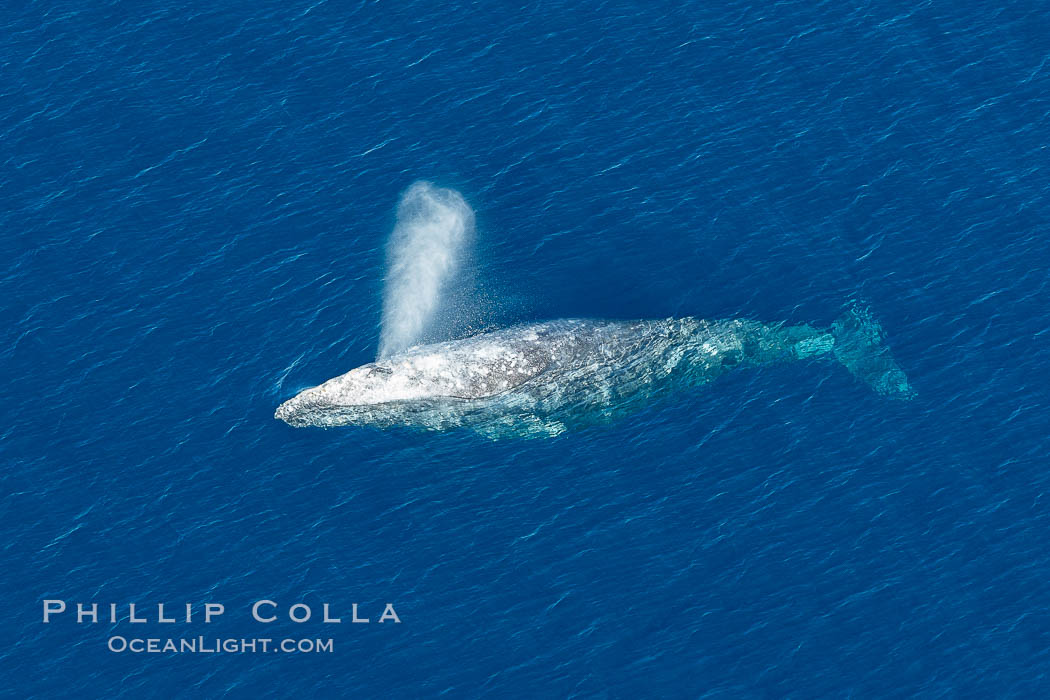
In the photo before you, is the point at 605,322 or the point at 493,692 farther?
Result: the point at 605,322

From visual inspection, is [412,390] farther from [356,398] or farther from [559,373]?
[559,373]

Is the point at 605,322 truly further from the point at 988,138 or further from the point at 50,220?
the point at 50,220

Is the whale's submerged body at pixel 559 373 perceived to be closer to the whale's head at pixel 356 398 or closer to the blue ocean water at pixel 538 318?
the whale's head at pixel 356 398

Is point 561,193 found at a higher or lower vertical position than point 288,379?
higher

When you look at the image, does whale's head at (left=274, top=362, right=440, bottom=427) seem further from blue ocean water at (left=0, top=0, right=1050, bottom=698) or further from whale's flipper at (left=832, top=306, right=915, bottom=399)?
whale's flipper at (left=832, top=306, right=915, bottom=399)

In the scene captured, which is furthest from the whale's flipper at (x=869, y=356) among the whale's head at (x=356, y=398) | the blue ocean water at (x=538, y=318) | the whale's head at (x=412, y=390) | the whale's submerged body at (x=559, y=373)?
the whale's head at (x=356, y=398)

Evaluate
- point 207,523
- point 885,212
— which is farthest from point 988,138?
point 207,523

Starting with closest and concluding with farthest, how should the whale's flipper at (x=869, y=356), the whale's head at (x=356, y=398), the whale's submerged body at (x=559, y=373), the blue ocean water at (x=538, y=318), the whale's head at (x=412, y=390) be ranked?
the blue ocean water at (x=538, y=318)
the whale's flipper at (x=869, y=356)
the whale's submerged body at (x=559, y=373)
the whale's head at (x=356, y=398)
the whale's head at (x=412, y=390)
